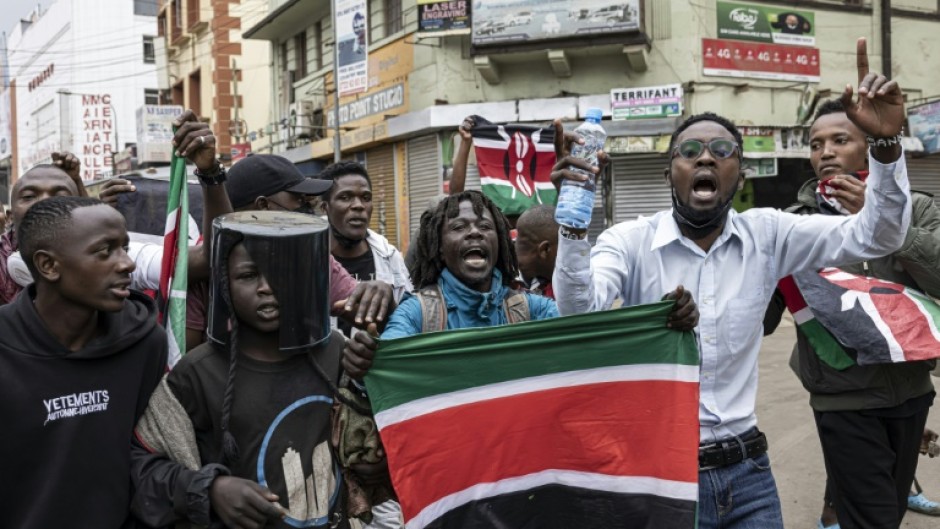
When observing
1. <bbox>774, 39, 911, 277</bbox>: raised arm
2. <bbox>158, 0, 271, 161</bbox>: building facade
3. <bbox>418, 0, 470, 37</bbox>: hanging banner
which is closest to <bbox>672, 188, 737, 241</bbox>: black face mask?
<bbox>774, 39, 911, 277</bbox>: raised arm

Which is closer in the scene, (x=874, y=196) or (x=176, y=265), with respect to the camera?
(x=874, y=196)

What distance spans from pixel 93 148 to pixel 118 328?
41.1m

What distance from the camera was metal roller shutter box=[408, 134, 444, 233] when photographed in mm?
17516

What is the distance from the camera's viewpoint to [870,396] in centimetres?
355

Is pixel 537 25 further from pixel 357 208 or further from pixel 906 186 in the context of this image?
pixel 906 186

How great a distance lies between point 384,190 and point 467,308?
16.7m

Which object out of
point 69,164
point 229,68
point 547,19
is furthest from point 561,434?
point 229,68

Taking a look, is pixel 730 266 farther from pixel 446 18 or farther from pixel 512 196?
pixel 446 18

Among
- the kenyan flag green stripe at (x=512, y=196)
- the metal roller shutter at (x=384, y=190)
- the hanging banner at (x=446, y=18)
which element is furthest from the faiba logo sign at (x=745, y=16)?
the kenyan flag green stripe at (x=512, y=196)

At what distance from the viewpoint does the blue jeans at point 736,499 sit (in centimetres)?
277

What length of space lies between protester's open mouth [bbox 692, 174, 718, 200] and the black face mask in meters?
0.05

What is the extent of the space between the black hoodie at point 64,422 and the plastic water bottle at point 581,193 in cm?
137

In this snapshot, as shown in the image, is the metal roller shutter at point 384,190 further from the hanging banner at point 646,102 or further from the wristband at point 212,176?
the wristband at point 212,176

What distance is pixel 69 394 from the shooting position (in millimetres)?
2424
